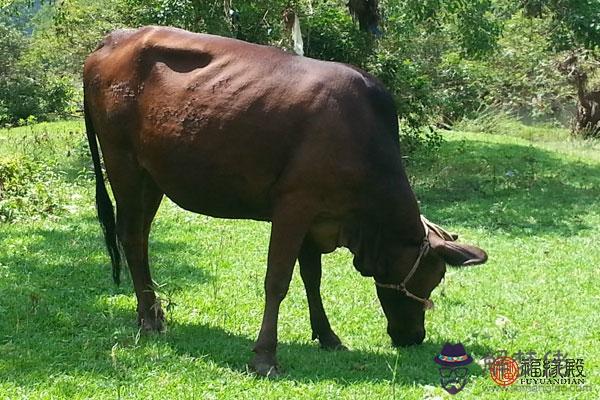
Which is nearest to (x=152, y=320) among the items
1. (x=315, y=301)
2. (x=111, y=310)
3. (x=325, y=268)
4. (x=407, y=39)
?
(x=111, y=310)

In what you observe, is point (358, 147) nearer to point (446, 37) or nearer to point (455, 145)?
point (455, 145)

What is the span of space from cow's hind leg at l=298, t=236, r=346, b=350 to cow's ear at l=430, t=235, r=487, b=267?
33.0 inches

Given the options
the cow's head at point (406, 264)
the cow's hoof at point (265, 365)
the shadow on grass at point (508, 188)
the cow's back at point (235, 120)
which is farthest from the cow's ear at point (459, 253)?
the shadow on grass at point (508, 188)

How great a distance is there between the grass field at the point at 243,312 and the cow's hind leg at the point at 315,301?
0.45 feet

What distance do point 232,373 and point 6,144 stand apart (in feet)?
37.5

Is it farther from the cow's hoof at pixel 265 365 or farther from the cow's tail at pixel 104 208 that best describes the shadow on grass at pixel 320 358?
the cow's tail at pixel 104 208

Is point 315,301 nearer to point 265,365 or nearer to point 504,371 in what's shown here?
point 265,365

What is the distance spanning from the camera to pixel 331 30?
13430 millimetres

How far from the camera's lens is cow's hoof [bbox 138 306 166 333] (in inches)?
213

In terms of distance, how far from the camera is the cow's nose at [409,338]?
5219 millimetres

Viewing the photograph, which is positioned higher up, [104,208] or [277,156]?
[277,156]

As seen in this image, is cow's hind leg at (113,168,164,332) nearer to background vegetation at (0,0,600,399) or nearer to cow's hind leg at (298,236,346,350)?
background vegetation at (0,0,600,399)

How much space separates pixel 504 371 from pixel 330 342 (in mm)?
1171

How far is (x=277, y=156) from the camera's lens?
4707mm
